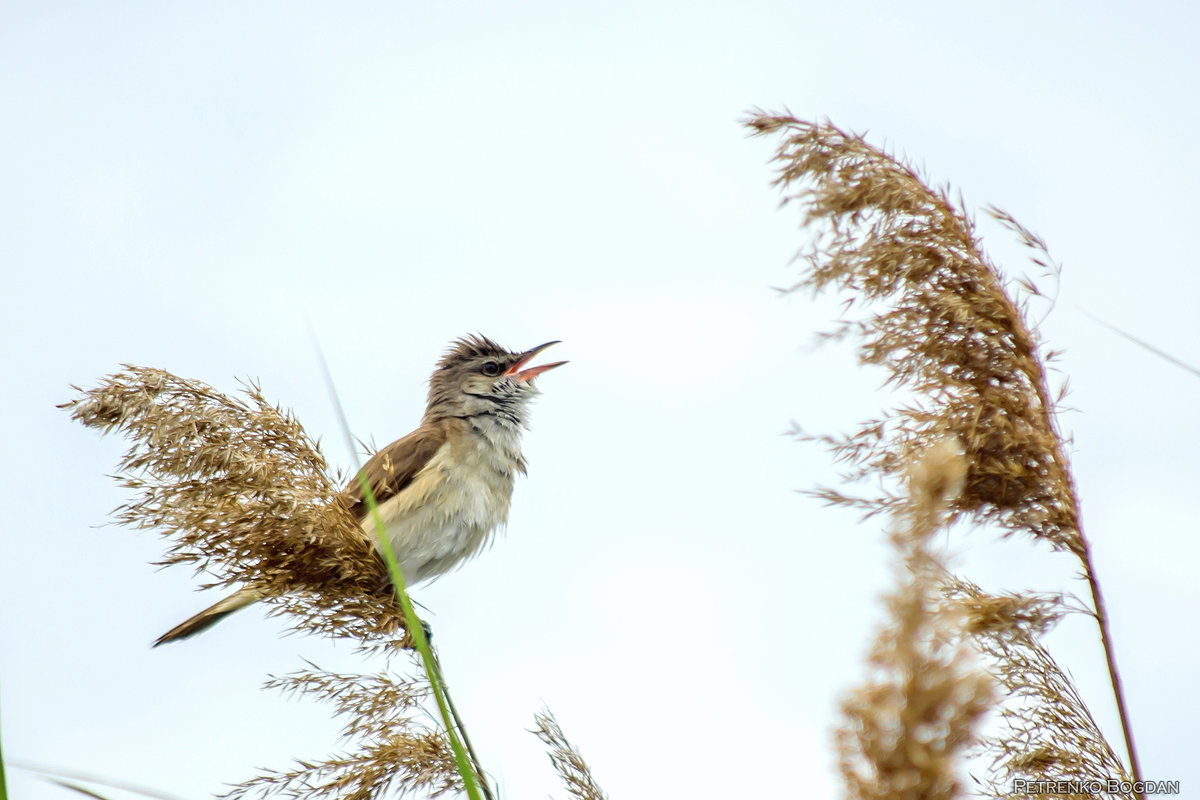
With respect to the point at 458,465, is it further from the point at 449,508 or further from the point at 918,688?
the point at 918,688

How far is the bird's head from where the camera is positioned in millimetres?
5598

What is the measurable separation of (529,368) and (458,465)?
31.6 inches

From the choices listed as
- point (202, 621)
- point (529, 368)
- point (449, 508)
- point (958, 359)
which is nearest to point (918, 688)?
point (958, 359)

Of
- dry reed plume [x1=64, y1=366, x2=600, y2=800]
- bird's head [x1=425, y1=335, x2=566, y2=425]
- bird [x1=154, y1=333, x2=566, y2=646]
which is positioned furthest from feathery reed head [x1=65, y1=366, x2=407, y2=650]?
bird's head [x1=425, y1=335, x2=566, y2=425]

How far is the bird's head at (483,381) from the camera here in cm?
560

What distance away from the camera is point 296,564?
267 centimetres

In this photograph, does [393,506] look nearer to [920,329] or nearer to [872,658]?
[920,329]

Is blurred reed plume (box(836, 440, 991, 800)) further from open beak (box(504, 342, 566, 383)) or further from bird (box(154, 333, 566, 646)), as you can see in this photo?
open beak (box(504, 342, 566, 383))

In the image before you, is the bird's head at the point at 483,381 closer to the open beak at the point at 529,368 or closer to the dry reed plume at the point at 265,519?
the open beak at the point at 529,368

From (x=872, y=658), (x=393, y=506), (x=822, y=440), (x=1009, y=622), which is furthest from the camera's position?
(x=393, y=506)

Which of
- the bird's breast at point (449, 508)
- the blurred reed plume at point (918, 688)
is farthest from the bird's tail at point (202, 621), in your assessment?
the blurred reed plume at point (918, 688)

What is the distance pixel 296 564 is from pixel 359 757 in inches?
19.8

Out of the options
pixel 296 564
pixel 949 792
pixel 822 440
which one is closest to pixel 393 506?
pixel 296 564

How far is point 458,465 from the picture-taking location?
203 inches
